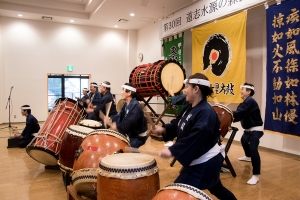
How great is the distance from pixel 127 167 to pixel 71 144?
4.03 ft

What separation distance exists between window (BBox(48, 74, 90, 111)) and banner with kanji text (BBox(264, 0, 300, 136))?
21.3 ft

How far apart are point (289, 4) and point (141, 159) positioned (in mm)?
3540

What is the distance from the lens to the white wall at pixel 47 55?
7965 mm

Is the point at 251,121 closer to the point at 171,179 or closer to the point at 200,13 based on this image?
the point at 171,179

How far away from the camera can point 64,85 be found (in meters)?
8.92

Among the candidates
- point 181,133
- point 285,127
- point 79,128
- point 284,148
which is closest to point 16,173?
point 79,128

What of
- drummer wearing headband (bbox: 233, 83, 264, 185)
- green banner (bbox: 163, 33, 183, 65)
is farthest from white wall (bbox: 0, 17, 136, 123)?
drummer wearing headband (bbox: 233, 83, 264, 185)

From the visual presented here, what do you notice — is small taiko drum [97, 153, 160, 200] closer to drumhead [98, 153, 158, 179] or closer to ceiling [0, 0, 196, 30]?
drumhead [98, 153, 158, 179]

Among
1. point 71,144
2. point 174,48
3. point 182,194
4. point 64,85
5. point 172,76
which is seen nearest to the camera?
point 182,194

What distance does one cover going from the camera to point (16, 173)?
326 centimetres

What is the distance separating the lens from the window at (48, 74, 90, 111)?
8.74 m

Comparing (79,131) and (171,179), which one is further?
(171,179)

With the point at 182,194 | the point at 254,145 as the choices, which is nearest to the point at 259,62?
the point at 254,145

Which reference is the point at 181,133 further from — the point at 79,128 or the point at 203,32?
the point at 203,32
